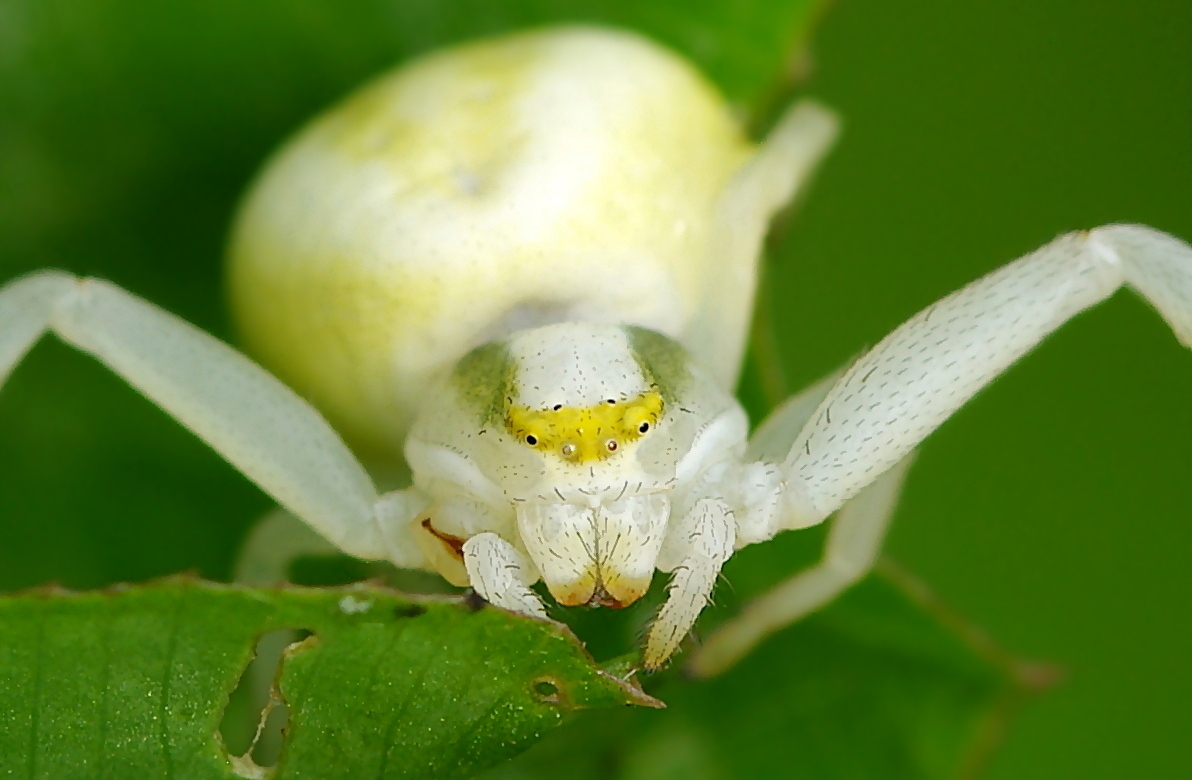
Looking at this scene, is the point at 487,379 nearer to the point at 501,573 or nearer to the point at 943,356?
the point at 501,573

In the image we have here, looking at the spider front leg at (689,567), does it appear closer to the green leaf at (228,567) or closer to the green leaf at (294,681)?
the green leaf at (228,567)

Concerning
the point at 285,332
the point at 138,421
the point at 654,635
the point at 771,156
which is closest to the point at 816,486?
the point at 654,635

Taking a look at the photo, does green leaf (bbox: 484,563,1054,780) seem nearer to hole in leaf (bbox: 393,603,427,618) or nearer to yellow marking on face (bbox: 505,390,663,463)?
yellow marking on face (bbox: 505,390,663,463)

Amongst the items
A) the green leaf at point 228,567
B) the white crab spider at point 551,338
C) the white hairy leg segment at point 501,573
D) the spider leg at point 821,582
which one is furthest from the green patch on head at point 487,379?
the spider leg at point 821,582

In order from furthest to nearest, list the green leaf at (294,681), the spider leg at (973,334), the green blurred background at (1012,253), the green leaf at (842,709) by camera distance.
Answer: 1. the green blurred background at (1012,253)
2. the green leaf at (842,709)
3. the spider leg at (973,334)
4. the green leaf at (294,681)

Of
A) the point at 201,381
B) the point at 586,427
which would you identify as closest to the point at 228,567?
the point at 201,381

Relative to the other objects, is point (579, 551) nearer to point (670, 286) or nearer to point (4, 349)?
point (670, 286)

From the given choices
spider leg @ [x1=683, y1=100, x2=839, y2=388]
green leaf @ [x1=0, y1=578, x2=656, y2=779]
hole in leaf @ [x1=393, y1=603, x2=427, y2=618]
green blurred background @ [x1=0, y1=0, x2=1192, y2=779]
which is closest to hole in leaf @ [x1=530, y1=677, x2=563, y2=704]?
green leaf @ [x1=0, y1=578, x2=656, y2=779]

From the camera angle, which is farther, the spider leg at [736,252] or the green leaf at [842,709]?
the spider leg at [736,252]
